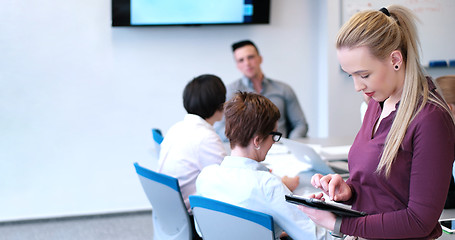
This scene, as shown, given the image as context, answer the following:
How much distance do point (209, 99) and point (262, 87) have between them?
1.54 m

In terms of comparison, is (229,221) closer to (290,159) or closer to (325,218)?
(325,218)

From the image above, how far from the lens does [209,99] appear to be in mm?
2693

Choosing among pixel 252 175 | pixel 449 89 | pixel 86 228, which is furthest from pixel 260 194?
pixel 86 228

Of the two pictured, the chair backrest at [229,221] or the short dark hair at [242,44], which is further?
the short dark hair at [242,44]

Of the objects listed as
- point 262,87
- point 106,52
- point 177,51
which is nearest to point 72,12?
point 106,52

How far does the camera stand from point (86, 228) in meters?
4.14

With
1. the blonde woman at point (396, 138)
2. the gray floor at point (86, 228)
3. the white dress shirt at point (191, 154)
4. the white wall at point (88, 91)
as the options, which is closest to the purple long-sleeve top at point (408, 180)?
the blonde woman at point (396, 138)

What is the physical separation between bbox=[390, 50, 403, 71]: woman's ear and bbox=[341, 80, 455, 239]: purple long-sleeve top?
0.30 ft

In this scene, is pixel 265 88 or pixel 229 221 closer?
pixel 229 221

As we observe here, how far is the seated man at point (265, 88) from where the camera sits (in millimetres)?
4090

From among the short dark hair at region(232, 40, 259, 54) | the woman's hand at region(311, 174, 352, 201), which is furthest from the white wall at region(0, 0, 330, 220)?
the woman's hand at region(311, 174, 352, 201)

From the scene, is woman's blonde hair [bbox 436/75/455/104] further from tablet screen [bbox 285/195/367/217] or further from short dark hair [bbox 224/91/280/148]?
tablet screen [bbox 285/195/367/217]

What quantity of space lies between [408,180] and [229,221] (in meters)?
0.60

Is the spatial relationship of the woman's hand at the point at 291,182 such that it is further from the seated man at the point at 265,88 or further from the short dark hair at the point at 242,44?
the short dark hair at the point at 242,44
